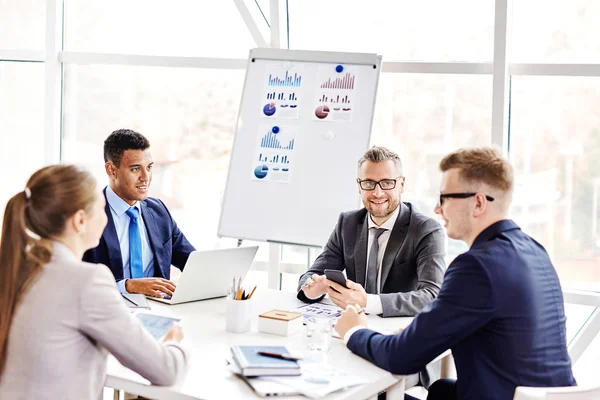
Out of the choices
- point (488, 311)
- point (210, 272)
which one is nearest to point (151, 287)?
point (210, 272)

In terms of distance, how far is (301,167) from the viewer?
4.49m

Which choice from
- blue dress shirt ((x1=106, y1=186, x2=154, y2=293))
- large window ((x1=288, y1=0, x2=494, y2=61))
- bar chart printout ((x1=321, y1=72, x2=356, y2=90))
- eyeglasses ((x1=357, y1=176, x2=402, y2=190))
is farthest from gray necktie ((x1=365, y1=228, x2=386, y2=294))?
large window ((x1=288, y1=0, x2=494, y2=61))

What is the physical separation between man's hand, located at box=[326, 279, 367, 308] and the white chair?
945 mm

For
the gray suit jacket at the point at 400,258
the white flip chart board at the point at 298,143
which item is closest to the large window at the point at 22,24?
the white flip chart board at the point at 298,143

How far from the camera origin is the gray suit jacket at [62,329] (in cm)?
190

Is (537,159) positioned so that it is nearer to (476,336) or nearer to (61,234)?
(476,336)

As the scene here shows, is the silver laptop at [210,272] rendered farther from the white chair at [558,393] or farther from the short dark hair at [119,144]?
the white chair at [558,393]

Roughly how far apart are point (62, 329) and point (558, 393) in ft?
4.30

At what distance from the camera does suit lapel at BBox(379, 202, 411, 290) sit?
3.33m

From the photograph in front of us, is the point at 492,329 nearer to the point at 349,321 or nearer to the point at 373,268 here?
the point at 349,321

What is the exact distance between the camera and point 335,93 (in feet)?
14.6

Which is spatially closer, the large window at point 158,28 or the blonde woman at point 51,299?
the blonde woman at point 51,299

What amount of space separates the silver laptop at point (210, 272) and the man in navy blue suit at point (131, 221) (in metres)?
0.38

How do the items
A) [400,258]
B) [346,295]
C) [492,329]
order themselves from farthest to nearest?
1. [400,258]
2. [346,295]
3. [492,329]
